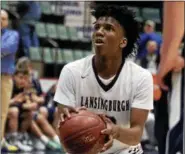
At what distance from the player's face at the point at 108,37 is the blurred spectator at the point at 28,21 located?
17.5 feet

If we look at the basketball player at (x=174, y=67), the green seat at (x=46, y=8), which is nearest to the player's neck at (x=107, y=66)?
the basketball player at (x=174, y=67)

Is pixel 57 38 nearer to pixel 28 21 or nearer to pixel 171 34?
pixel 28 21

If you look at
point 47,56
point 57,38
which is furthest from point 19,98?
point 57,38

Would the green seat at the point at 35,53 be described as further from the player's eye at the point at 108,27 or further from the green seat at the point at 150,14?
the player's eye at the point at 108,27

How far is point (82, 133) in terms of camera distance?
3076 mm

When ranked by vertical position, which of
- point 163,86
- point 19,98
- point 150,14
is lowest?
point 19,98

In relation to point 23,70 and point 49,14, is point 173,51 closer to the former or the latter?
point 23,70

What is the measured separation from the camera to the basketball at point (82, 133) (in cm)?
306

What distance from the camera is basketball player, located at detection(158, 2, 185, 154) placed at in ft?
17.9

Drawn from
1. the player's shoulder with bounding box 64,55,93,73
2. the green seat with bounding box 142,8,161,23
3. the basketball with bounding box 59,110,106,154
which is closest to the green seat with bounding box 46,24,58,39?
the green seat with bounding box 142,8,161,23

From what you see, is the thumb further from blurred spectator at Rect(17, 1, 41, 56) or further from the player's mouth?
blurred spectator at Rect(17, 1, 41, 56)

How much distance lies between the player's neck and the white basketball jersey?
27 millimetres

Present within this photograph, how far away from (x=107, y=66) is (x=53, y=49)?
670 cm

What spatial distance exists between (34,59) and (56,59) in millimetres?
425
